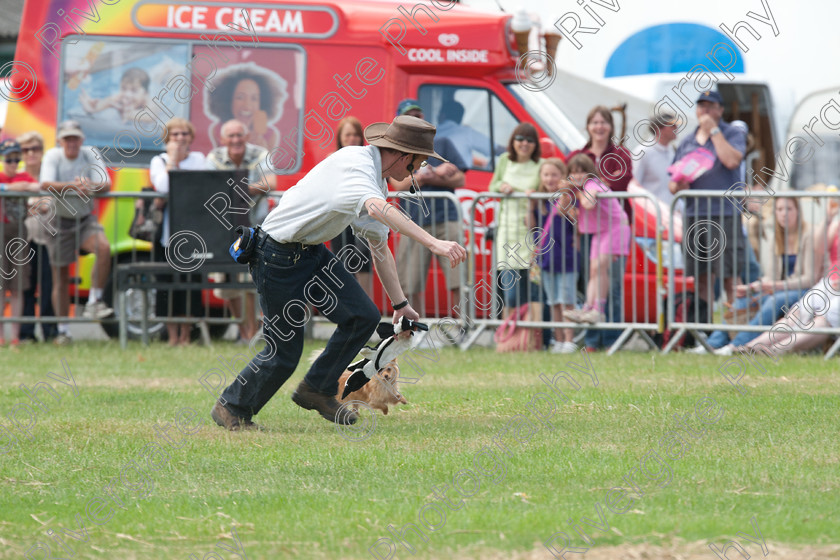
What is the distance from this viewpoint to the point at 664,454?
250 inches

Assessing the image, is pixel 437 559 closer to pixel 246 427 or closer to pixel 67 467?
pixel 67 467

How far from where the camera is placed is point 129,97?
12.9 metres

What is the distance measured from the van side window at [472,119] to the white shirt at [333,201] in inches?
227

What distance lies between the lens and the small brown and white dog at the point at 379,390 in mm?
7621

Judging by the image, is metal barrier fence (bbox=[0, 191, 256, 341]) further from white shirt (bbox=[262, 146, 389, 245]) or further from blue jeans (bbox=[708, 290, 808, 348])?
white shirt (bbox=[262, 146, 389, 245])

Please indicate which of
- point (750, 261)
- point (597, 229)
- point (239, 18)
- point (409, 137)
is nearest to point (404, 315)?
point (409, 137)

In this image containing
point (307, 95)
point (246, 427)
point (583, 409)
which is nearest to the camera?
point (246, 427)

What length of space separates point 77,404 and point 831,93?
13309 mm

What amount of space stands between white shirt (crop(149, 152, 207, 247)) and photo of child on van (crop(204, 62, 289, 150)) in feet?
1.94

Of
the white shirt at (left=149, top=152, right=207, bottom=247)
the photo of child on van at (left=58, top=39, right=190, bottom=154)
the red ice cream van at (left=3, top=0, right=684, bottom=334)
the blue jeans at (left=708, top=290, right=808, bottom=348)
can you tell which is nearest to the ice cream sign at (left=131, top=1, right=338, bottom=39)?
the red ice cream van at (left=3, top=0, right=684, bottom=334)

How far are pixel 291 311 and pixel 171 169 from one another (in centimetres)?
524

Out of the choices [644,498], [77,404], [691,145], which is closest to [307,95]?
[691,145]

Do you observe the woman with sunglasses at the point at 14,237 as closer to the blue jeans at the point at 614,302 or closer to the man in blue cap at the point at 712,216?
the blue jeans at the point at 614,302

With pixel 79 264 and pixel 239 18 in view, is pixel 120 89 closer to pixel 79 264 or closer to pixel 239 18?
pixel 239 18
